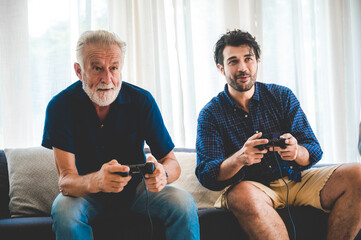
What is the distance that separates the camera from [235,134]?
1.94 meters

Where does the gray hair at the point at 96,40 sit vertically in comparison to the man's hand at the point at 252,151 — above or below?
above

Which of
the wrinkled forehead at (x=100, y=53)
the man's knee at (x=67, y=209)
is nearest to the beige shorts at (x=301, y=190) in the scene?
the man's knee at (x=67, y=209)

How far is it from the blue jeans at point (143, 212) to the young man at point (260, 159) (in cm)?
28

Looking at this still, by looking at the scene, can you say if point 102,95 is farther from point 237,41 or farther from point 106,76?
point 237,41

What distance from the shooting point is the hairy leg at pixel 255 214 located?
5.13 feet

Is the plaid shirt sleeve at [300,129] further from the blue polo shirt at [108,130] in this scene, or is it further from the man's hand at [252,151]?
the blue polo shirt at [108,130]

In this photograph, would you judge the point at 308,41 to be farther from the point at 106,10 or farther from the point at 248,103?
the point at 106,10

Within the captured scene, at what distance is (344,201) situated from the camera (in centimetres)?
167

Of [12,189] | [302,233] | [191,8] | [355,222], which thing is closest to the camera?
[355,222]

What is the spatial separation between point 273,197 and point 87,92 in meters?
1.01

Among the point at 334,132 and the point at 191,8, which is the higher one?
the point at 191,8

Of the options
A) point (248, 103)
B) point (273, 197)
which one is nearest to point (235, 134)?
point (248, 103)

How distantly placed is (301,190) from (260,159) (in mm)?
374

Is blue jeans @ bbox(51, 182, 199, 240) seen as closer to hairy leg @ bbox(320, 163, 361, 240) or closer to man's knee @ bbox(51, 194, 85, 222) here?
man's knee @ bbox(51, 194, 85, 222)
